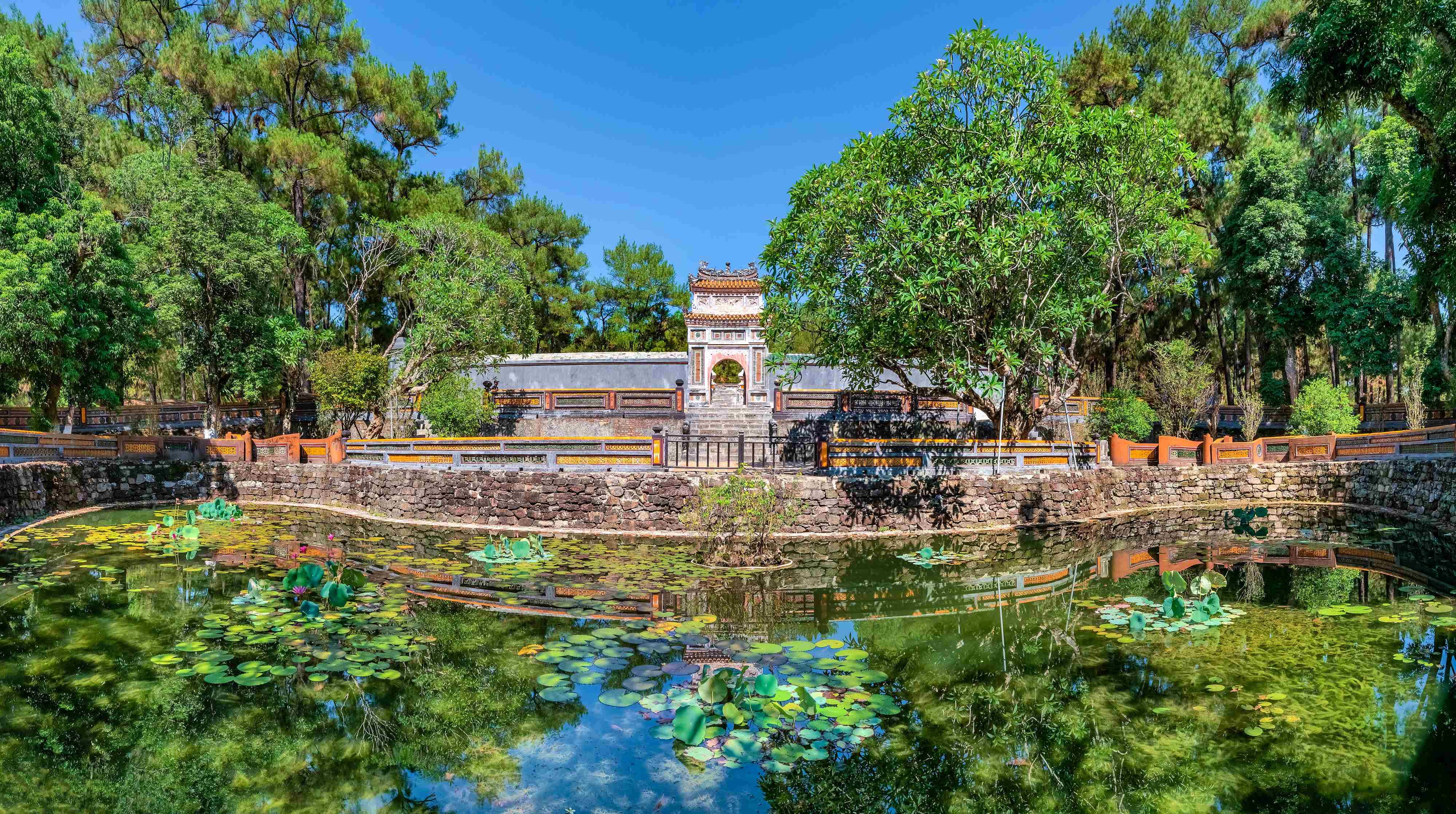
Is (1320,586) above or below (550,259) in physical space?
below

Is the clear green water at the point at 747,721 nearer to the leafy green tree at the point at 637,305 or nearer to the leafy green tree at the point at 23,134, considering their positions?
the leafy green tree at the point at 23,134

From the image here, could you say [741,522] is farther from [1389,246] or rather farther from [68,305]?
[1389,246]

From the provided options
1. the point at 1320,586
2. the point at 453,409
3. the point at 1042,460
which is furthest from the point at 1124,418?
the point at 453,409

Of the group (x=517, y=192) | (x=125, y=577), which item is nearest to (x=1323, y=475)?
(x=125, y=577)

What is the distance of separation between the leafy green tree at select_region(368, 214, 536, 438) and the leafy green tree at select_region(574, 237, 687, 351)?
11.8 metres

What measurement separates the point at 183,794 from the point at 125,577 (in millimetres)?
6173

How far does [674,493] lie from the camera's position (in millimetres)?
12289

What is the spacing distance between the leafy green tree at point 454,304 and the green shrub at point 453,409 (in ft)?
1.71

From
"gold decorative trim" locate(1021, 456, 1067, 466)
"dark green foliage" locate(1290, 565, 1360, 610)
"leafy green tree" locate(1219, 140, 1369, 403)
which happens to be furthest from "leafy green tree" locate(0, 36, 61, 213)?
"leafy green tree" locate(1219, 140, 1369, 403)

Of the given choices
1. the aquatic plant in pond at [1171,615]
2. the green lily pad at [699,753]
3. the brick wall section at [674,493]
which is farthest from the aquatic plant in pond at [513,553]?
the aquatic plant in pond at [1171,615]

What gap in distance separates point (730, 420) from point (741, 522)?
33.1 ft

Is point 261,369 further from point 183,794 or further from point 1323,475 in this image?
point 1323,475

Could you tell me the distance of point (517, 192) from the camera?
32.2 m

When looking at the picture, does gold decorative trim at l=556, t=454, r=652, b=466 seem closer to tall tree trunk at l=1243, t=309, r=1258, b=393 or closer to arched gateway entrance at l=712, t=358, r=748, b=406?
arched gateway entrance at l=712, t=358, r=748, b=406
